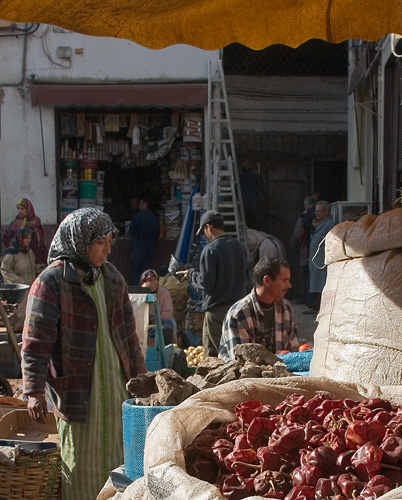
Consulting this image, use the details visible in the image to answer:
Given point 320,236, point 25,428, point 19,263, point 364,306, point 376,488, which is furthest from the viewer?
point 320,236

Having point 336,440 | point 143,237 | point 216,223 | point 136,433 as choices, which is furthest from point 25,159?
point 336,440

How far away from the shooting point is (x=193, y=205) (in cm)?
1359

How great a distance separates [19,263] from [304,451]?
9298mm

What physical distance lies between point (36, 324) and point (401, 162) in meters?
6.34

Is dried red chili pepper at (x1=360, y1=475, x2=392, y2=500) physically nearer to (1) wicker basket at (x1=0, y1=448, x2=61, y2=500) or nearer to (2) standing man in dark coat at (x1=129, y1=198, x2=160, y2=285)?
(1) wicker basket at (x1=0, y1=448, x2=61, y2=500)

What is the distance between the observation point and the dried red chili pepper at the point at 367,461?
1.67 metres

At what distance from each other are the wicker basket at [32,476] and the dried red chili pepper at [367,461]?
2.57m

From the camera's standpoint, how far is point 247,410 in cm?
208

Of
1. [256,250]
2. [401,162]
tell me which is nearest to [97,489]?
[401,162]

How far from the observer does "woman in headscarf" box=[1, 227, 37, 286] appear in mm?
10453

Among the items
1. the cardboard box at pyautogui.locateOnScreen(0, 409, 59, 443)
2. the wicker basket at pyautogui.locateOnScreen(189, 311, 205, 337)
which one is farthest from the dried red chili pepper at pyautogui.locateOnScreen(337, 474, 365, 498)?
the wicker basket at pyautogui.locateOnScreen(189, 311, 205, 337)

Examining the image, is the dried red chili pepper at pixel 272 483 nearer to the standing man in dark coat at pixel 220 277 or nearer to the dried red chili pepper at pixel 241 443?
the dried red chili pepper at pixel 241 443

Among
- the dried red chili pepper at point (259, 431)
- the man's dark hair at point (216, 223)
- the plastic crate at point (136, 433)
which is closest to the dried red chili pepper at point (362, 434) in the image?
the dried red chili pepper at point (259, 431)

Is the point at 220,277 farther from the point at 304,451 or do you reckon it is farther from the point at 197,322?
the point at 304,451
